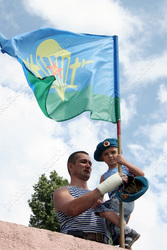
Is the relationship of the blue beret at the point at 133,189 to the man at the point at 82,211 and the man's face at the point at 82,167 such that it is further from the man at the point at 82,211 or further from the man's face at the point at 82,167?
the man's face at the point at 82,167

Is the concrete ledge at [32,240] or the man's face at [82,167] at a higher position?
the man's face at [82,167]

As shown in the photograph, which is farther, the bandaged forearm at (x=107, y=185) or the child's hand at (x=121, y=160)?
the child's hand at (x=121, y=160)

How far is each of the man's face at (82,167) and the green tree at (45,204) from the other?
30.6 ft

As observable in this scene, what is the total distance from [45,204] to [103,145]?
9.83m

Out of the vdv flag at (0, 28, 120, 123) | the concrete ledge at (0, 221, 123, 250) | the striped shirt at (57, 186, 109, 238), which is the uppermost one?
the vdv flag at (0, 28, 120, 123)

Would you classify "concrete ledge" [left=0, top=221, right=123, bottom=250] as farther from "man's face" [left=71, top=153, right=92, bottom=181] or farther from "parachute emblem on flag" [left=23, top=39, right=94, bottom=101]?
"parachute emblem on flag" [left=23, top=39, right=94, bottom=101]

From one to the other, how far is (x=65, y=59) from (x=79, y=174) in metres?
1.79

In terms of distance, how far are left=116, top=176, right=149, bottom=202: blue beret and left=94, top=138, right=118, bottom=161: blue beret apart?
1141 mm

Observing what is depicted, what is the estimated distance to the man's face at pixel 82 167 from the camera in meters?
4.11

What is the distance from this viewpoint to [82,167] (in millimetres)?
4152

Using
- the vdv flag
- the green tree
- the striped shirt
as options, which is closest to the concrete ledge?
the striped shirt

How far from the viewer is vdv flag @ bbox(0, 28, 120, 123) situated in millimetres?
4402

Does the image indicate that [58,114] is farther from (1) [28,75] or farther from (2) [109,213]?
(2) [109,213]

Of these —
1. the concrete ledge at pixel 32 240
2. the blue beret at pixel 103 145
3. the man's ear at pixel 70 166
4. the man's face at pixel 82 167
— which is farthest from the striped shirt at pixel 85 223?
the blue beret at pixel 103 145
